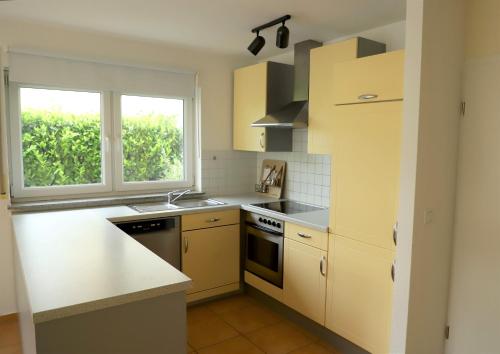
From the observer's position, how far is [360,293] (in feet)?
7.92

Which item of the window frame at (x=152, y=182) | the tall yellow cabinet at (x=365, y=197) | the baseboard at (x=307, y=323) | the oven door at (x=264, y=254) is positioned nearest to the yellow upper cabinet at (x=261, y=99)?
the window frame at (x=152, y=182)

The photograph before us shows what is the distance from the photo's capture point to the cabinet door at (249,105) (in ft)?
11.3

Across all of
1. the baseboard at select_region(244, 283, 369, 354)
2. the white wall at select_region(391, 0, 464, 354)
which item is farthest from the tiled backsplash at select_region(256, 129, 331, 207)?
the white wall at select_region(391, 0, 464, 354)

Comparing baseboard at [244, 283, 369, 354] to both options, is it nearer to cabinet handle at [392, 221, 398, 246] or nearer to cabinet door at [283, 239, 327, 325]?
cabinet door at [283, 239, 327, 325]

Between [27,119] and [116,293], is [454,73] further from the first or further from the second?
[27,119]

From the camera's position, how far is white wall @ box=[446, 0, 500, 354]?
209 cm

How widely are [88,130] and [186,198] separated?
1.07 meters

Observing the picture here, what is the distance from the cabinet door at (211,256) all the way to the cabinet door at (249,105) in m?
0.85

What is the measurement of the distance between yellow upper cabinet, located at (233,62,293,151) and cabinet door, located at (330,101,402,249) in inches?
39.7

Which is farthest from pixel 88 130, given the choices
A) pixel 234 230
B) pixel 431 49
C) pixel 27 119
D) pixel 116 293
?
pixel 431 49

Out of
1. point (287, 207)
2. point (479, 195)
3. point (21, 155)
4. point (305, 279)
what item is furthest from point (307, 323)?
point (21, 155)

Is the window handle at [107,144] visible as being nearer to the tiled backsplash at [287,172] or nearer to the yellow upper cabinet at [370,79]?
the tiled backsplash at [287,172]

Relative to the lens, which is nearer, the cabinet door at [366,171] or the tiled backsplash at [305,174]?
the cabinet door at [366,171]

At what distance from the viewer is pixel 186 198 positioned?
366 cm
